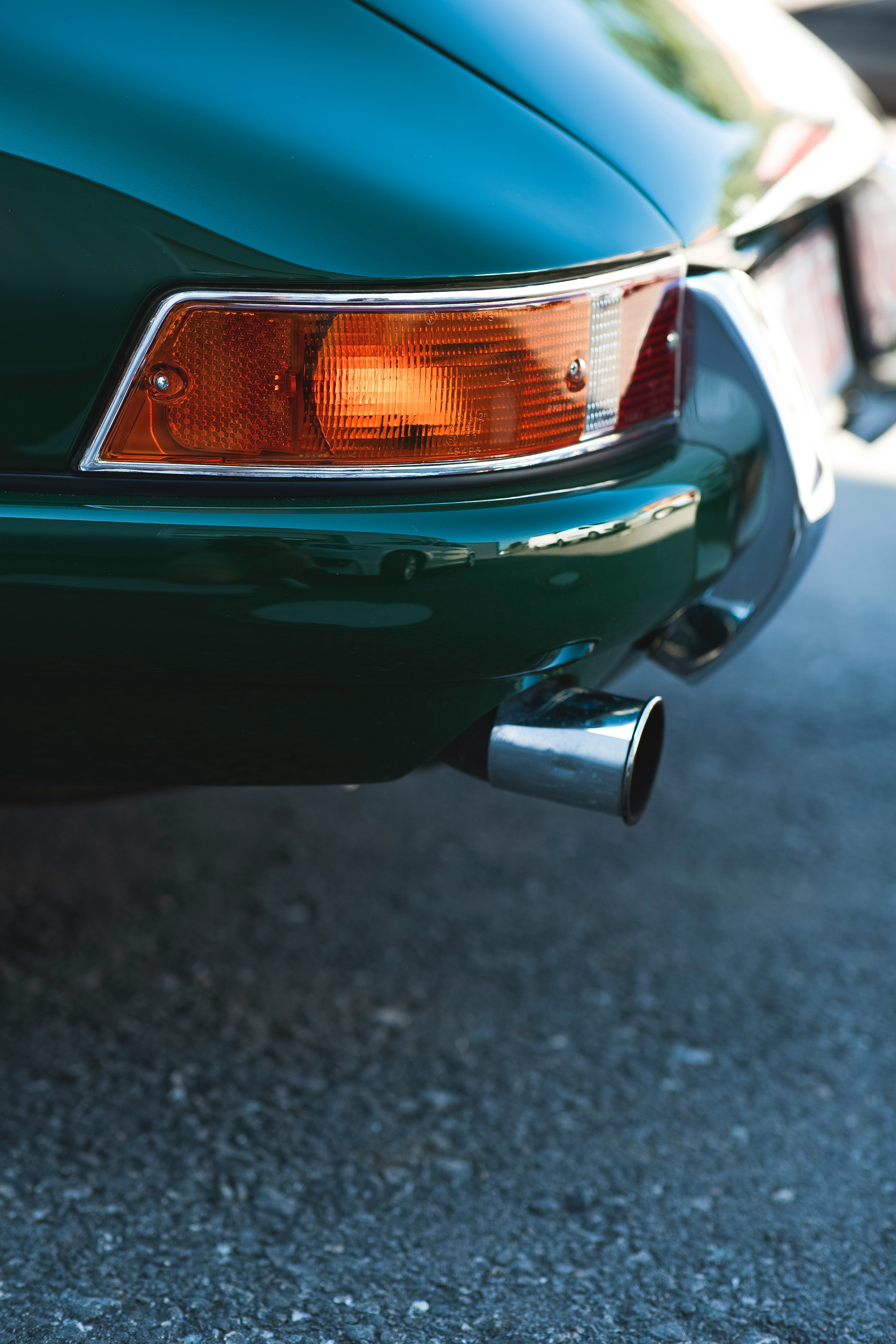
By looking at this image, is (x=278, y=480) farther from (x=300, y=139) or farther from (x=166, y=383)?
(x=300, y=139)

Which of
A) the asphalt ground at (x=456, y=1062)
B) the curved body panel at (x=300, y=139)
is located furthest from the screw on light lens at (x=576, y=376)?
the asphalt ground at (x=456, y=1062)

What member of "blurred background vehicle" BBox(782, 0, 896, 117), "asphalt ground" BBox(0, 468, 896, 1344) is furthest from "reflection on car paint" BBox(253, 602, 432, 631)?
"blurred background vehicle" BBox(782, 0, 896, 117)

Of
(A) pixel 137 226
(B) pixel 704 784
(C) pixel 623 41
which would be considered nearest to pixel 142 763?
(A) pixel 137 226

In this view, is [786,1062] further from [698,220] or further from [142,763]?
[698,220]

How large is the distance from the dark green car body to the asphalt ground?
1.79ft

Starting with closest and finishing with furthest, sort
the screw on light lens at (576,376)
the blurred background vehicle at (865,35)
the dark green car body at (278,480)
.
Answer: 1. the dark green car body at (278,480)
2. the screw on light lens at (576,376)
3. the blurred background vehicle at (865,35)

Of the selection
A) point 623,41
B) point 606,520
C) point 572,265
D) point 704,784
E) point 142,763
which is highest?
point 623,41

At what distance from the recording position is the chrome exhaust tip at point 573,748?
1406 millimetres

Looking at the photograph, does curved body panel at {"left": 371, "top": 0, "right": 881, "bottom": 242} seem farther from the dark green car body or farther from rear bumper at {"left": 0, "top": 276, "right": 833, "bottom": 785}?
rear bumper at {"left": 0, "top": 276, "right": 833, "bottom": 785}

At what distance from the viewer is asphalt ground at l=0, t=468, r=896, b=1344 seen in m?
1.46

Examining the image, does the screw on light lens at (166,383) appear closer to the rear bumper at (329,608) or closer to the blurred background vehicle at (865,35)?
the rear bumper at (329,608)

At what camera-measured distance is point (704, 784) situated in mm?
2574

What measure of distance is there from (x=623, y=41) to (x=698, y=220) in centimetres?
37

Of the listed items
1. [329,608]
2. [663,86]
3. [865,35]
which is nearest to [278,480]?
[329,608]
